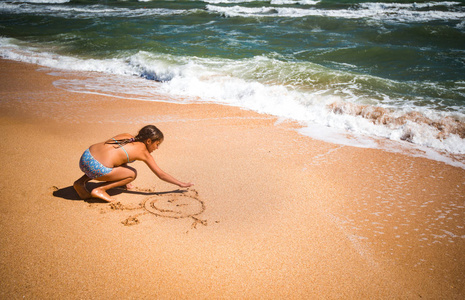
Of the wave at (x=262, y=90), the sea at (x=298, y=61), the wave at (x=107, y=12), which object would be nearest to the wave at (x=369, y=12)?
the sea at (x=298, y=61)

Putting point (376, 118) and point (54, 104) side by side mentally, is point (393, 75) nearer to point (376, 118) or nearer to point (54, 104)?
point (376, 118)

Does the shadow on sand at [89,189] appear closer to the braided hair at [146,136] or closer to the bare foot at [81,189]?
the bare foot at [81,189]

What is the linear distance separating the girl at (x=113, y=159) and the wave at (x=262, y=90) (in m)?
3.80

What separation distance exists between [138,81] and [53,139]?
4.69m

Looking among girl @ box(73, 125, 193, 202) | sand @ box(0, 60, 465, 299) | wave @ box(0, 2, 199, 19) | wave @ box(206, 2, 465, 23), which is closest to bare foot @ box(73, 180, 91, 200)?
girl @ box(73, 125, 193, 202)

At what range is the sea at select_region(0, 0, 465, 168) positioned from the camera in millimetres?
6234

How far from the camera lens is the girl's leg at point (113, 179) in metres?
3.37

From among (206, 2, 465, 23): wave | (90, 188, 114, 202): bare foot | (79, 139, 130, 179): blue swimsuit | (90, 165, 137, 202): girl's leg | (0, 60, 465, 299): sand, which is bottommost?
(0, 60, 465, 299): sand

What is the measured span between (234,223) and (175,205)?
2.41 feet

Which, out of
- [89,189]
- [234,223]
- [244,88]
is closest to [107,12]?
[244,88]

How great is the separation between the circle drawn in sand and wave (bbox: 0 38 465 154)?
355 centimetres

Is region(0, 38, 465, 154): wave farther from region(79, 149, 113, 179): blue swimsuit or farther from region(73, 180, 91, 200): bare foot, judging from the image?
region(73, 180, 91, 200): bare foot

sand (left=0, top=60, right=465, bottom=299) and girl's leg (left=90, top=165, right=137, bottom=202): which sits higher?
girl's leg (left=90, top=165, right=137, bottom=202)

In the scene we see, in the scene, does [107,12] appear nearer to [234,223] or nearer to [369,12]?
[369,12]
